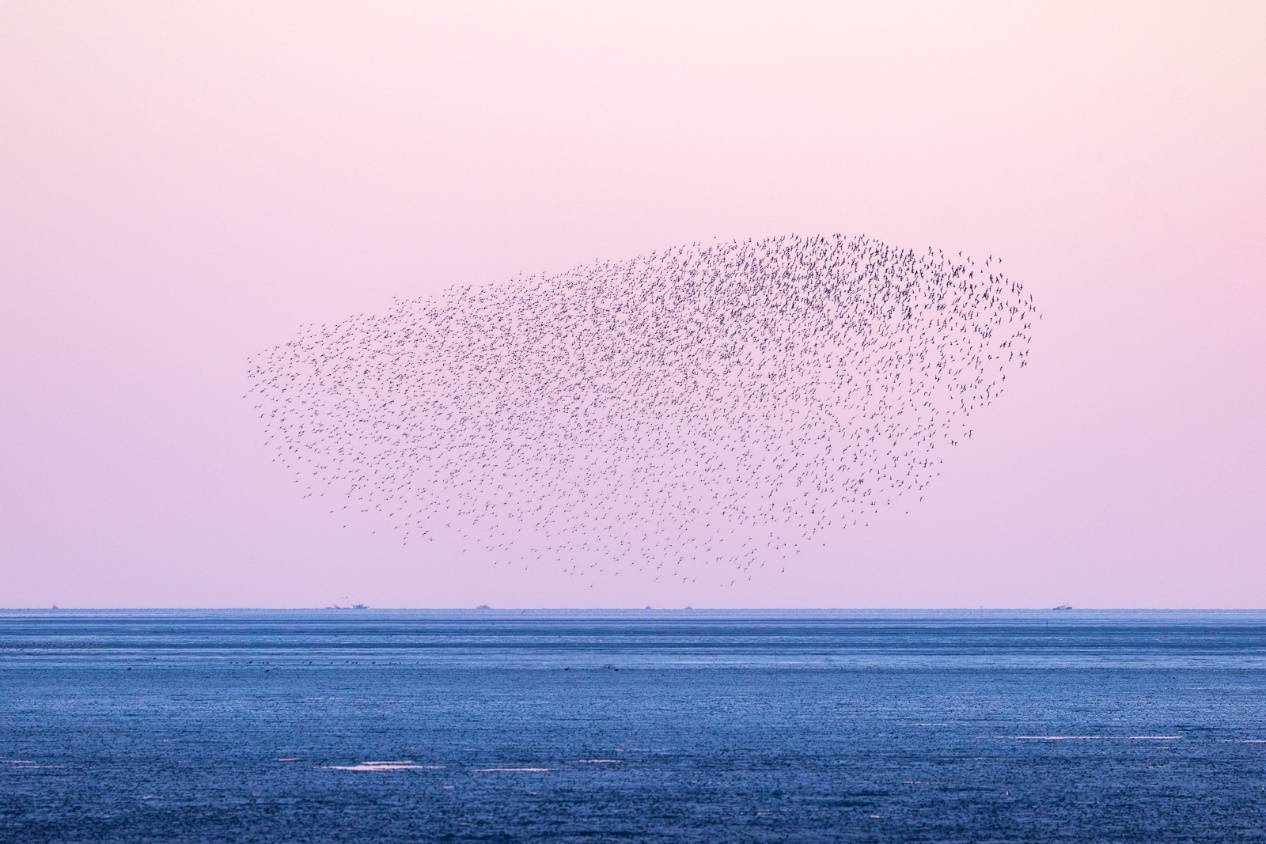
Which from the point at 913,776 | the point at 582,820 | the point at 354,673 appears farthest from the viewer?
the point at 354,673

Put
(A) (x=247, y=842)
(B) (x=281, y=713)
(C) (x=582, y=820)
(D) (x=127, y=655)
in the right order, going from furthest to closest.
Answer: (D) (x=127, y=655)
(B) (x=281, y=713)
(C) (x=582, y=820)
(A) (x=247, y=842)

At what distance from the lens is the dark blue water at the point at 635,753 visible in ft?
48.9

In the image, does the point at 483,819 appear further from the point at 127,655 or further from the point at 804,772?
the point at 127,655

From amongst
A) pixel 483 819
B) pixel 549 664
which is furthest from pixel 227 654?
pixel 483 819

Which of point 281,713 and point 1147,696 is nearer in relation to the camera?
point 281,713

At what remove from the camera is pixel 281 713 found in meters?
27.2

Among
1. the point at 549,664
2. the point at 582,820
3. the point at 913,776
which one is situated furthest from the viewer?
the point at 549,664

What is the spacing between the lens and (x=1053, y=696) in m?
31.7

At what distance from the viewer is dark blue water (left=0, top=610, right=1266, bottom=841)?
14898 millimetres

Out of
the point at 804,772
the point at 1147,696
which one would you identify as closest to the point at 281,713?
the point at 804,772

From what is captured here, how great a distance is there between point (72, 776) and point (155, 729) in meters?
6.04

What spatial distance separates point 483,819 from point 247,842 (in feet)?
6.74

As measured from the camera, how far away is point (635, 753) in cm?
2066

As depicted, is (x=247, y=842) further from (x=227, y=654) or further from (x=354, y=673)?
(x=227, y=654)
